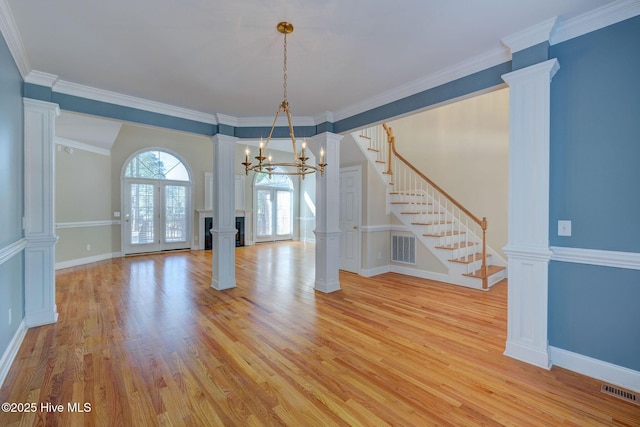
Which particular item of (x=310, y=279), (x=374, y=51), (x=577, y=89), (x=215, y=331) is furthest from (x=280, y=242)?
(x=577, y=89)

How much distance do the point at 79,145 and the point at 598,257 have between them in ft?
28.6

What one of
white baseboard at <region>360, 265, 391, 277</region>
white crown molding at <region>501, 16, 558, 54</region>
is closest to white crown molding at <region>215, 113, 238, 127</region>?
white baseboard at <region>360, 265, 391, 277</region>

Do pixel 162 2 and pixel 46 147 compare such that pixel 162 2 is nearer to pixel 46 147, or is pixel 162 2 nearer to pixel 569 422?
pixel 46 147

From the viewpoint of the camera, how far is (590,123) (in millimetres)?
2166

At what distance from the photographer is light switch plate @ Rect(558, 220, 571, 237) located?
226 cm


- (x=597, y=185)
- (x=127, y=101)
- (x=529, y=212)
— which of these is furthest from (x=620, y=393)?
(x=127, y=101)

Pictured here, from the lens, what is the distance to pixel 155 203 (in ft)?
25.7

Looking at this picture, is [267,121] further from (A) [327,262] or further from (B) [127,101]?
(A) [327,262]

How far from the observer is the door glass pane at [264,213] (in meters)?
9.98

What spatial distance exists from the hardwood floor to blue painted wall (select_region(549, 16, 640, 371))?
0.38 meters

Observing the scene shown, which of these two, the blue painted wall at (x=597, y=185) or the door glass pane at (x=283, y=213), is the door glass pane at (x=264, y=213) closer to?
the door glass pane at (x=283, y=213)

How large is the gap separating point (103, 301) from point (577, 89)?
5.74m

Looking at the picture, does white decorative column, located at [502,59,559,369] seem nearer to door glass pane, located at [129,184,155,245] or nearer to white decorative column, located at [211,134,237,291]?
white decorative column, located at [211,134,237,291]

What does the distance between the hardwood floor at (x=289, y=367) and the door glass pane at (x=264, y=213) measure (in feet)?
19.4
